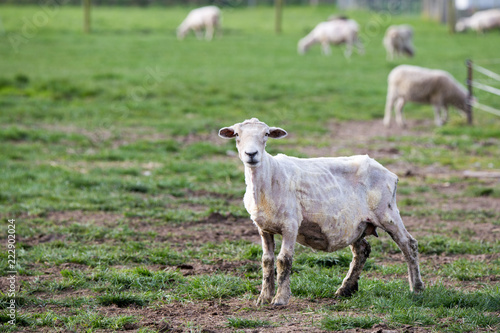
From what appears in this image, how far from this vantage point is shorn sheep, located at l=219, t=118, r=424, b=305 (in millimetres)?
5363

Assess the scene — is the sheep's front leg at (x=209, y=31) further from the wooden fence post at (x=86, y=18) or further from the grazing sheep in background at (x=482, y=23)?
the grazing sheep in background at (x=482, y=23)

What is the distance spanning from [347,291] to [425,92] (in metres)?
10.8

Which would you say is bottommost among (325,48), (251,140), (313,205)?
(313,205)

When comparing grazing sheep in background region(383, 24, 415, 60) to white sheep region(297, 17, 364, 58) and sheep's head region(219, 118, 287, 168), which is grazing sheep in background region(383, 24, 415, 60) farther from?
sheep's head region(219, 118, 287, 168)

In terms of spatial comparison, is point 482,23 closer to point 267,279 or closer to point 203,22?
point 203,22

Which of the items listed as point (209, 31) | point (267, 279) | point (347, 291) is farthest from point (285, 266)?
point (209, 31)

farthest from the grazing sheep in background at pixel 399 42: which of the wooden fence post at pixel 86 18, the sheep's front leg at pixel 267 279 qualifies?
the sheep's front leg at pixel 267 279

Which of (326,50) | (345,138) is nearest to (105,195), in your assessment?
(345,138)

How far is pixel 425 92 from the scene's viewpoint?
15.6 meters

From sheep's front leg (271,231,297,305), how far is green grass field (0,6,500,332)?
127 millimetres

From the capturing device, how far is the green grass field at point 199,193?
539cm

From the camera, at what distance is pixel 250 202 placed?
17.8 ft

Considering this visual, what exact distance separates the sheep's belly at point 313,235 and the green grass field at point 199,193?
44cm

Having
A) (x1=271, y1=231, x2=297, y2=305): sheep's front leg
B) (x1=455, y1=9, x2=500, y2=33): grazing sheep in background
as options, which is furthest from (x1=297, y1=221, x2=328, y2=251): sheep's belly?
(x1=455, y1=9, x2=500, y2=33): grazing sheep in background
